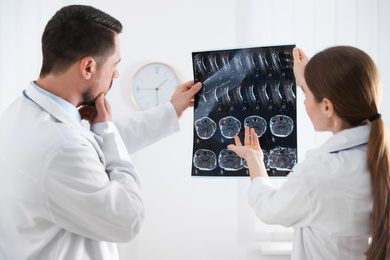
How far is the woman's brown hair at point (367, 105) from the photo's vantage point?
1.01 metres

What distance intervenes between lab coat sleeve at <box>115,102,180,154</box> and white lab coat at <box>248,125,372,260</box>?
726 millimetres

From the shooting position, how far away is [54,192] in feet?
3.31

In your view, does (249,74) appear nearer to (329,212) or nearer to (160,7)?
(329,212)

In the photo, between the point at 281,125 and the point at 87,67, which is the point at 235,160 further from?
the point at 87,67

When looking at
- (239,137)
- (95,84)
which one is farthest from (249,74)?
(95,84)

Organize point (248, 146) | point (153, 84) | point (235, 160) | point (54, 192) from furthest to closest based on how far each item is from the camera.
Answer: point (153, 84) → point (235, 160) → point (248, 146) → point (54, 192)

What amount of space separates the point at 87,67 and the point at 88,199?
1.38ft

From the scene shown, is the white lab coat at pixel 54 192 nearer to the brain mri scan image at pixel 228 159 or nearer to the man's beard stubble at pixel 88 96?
the man's beard stubble at pixel 88 96

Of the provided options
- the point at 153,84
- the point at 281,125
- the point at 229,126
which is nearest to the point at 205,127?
the point at 229,126

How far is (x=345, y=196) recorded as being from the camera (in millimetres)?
1023

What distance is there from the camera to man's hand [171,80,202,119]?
1672mm

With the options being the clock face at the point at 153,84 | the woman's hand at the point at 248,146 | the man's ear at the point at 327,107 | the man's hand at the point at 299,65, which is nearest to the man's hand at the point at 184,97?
the woman's hand at the point at 248,146

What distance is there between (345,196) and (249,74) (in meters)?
0.75

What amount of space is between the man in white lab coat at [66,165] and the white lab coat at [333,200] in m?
0.46
